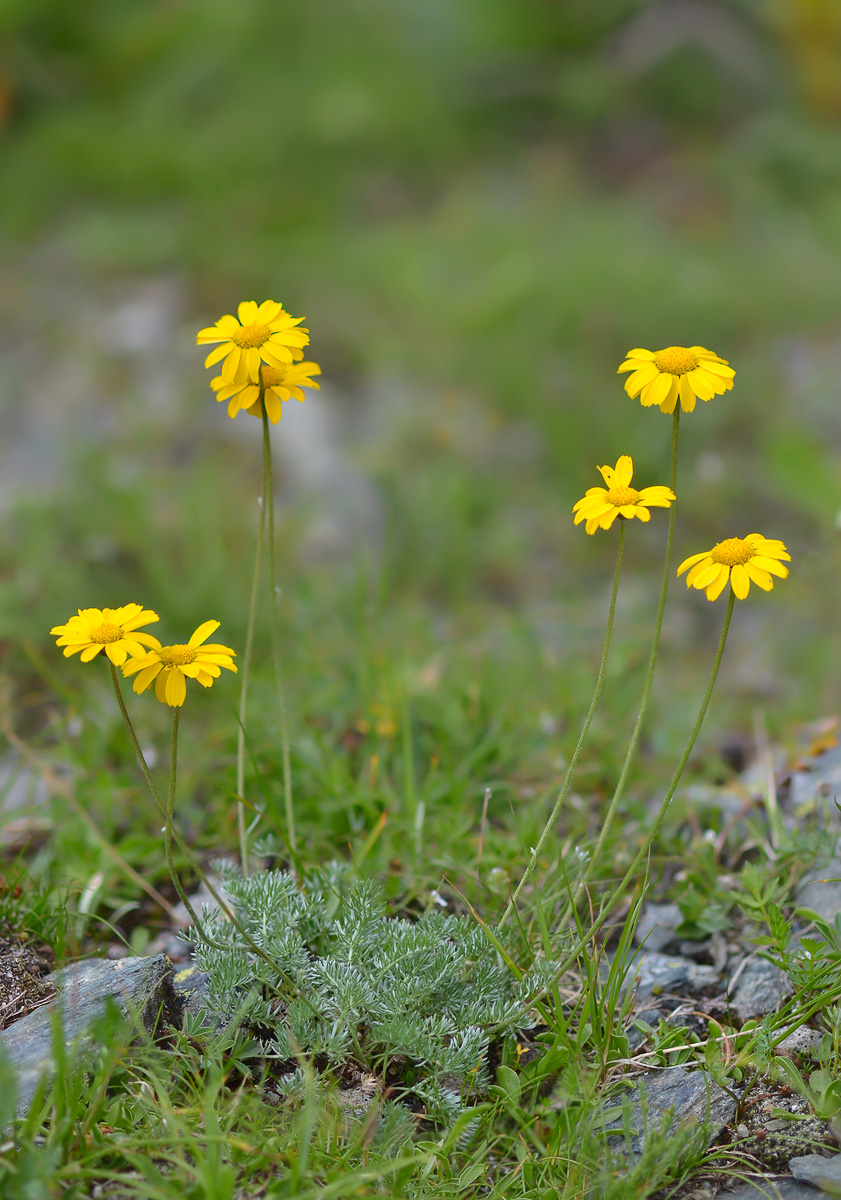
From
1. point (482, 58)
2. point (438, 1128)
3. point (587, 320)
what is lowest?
point (438, 1128)

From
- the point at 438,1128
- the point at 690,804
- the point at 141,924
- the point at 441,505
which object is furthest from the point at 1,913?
the point at 441,505

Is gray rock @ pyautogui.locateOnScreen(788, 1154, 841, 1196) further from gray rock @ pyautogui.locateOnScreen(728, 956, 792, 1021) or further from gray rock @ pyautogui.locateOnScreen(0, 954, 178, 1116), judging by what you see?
gray rock @ pyautogui.locateOnScreen(0, 954, 178, 1116)

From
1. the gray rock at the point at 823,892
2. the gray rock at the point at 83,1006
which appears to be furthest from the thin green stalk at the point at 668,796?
the gray rock at the point at 83,1006

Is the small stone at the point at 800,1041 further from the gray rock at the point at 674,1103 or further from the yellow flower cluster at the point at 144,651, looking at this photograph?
the yellow flower cluster at the point at 144,651

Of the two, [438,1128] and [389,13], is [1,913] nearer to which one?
[438,1128]

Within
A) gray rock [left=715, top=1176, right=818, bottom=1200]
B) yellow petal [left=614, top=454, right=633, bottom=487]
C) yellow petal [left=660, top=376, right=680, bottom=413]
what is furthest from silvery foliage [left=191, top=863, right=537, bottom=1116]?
yellow petal [left=660, top=376, right=680, bottom=413]

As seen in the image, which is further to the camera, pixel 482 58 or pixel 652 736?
pixel 482 58

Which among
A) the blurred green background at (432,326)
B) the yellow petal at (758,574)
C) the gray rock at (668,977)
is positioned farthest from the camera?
the blurred green background at (432,326)
